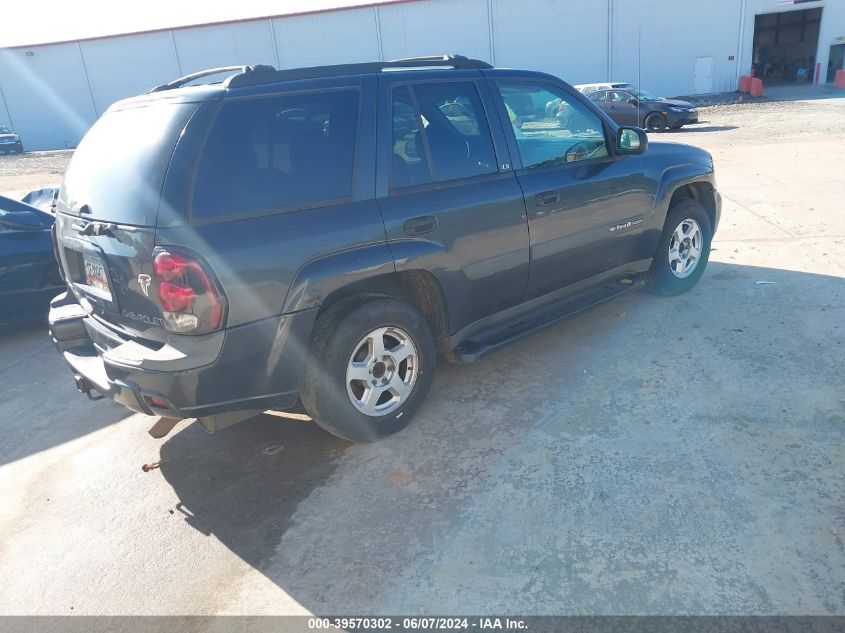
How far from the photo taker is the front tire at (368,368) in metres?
3.22

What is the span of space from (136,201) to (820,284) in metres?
5.53

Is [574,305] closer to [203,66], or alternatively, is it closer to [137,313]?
[137,313]

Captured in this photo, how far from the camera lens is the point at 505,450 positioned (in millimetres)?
Result: 3395

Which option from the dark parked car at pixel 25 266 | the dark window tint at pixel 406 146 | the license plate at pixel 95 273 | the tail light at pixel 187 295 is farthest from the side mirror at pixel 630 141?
the dark parked car at pixel 25 266

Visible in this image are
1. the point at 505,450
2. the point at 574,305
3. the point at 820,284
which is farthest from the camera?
the point at 820,284

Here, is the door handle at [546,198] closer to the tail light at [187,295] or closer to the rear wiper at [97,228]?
the tail light at [187,295]

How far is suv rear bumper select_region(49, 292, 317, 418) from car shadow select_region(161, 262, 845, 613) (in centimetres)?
57

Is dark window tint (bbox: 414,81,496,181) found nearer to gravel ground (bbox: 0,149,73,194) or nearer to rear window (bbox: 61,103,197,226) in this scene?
rear window (bbox: 61,103,197,226)

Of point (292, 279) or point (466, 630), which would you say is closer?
point (466, 630)

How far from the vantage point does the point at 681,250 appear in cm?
543

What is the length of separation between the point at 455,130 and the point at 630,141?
64.8 inches

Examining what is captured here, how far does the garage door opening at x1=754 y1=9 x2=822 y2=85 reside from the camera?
41062 millimetres

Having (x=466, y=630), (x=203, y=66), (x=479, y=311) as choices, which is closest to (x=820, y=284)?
(x=479, y=311)

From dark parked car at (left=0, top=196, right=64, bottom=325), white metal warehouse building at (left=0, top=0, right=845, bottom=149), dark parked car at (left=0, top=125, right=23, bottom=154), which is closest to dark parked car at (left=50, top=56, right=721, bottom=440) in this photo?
dark parked car at (left=0, top=196, right=64, bottom=325)
